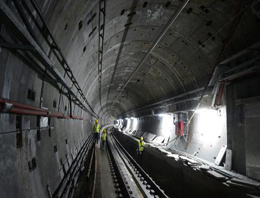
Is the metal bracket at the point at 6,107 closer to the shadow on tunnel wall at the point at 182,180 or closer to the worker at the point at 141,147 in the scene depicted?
the shadow on tunnel wall at the point at 182,180

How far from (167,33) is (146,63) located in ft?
12.5

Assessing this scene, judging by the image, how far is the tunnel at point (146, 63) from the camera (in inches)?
112

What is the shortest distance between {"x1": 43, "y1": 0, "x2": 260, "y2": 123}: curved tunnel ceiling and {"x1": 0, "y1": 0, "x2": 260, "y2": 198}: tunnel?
4cm

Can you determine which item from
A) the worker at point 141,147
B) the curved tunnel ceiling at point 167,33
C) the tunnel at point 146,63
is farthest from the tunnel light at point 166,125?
the curved tunnel ceiling at point 167,33

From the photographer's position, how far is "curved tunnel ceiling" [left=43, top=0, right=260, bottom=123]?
479cm

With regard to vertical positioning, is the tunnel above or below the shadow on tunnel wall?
above

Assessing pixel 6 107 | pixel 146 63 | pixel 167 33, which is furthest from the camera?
pixel 146 63

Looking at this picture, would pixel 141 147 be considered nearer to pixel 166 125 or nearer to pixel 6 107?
pixel 166 125

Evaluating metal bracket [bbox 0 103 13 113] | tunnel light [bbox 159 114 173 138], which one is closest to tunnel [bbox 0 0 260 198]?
metal bracket [bbox 0 103 13 113]

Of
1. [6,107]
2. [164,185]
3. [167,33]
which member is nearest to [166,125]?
[164,185]

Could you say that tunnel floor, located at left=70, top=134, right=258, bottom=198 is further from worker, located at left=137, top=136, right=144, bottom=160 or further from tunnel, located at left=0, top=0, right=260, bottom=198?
worker, located at left=137, top=136, right=144, bottom=160

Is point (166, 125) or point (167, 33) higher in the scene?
point (167, 33)

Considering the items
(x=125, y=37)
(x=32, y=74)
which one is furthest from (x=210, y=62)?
(x=32, y=74)

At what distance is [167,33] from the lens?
26.9 ft
